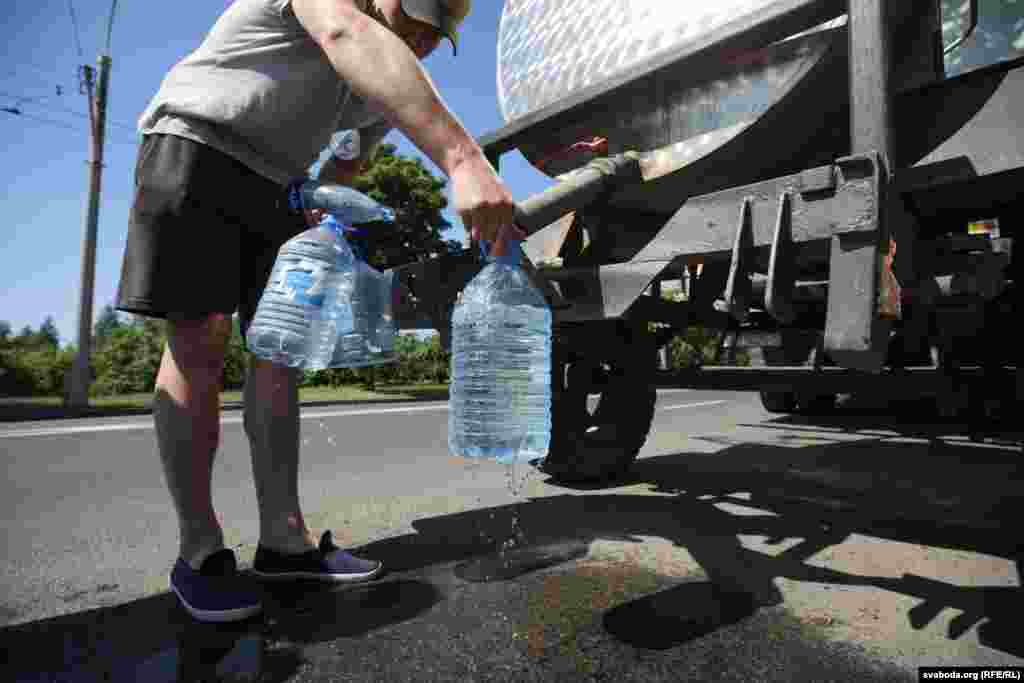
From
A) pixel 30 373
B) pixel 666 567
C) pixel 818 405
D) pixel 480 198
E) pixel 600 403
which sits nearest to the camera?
pixel 480 198

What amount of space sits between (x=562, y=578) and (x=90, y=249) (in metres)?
14.5

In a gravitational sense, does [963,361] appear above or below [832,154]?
below

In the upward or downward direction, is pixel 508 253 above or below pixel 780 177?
below

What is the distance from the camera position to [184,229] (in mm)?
1602

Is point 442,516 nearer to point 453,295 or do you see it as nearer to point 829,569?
point 453,295

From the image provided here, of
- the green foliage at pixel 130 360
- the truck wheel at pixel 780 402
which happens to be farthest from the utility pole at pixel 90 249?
the green foliage at pixel 130 360

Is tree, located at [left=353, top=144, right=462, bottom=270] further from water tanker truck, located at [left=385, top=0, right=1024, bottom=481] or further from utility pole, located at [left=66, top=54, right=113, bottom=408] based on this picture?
water tanker truck, located at [left=385, top=0, right=1024, bottom=481]

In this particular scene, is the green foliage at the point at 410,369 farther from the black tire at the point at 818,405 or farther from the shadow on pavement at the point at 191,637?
the shadow on pavement at the point at 191,637

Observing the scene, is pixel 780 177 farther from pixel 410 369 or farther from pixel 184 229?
pixel 410 369

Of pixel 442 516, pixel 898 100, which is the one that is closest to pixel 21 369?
pixel 442 516

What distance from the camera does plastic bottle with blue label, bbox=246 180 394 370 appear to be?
1717 mm

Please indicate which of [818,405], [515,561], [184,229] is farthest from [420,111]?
[818,405]

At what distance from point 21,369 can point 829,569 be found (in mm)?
33566

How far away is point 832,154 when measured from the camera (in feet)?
7.17
